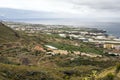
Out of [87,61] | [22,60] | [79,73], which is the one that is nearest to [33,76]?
[79,73]

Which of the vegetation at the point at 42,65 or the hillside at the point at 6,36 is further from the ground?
the hillside at the point at 6,36

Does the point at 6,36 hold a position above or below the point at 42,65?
above

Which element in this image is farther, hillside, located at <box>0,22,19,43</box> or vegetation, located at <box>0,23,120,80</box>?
hillside, located at <box>0,22,19,43</box>

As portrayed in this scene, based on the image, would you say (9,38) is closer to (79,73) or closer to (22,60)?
(22,60)

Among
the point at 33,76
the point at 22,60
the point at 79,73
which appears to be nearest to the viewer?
the point at 33,76

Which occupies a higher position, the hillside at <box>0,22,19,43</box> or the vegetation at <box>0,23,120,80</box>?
the hillside at <box>0,22,19,43</box>

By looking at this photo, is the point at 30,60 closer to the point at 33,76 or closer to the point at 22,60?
the point at 22,60

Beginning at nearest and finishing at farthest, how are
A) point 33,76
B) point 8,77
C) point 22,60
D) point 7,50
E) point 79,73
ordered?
point 8,77 < point 33,76 < point 79,73 < point 22,60 < point 7,50

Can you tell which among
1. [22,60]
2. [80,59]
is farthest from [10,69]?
[80,59]

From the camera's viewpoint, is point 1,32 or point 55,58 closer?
point 55,58

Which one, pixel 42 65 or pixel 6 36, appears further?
pixel 6 36

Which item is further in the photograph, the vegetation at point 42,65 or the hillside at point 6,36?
the hillside at point 6,36
